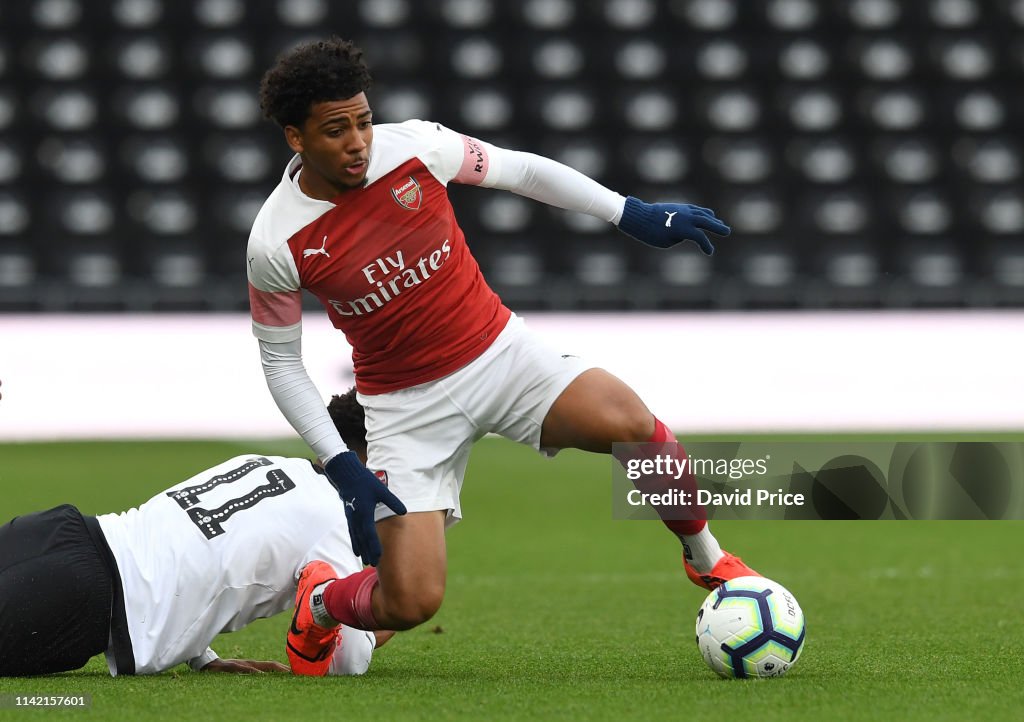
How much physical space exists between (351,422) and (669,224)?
1.09 m

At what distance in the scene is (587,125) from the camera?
13555 millimetres

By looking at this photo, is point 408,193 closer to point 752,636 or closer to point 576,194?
point 576,194

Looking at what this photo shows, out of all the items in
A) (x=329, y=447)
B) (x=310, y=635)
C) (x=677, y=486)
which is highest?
(x=329, y=447)

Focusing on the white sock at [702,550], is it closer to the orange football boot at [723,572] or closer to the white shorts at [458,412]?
the orange football boot at [723,572]

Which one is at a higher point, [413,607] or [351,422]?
[351,422]

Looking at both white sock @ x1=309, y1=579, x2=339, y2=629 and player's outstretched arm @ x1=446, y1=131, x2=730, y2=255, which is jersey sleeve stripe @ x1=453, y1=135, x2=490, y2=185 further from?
white sock @ x1=309, y1=579, x2=339, y2=629

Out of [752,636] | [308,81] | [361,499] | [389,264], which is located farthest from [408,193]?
[752,636]

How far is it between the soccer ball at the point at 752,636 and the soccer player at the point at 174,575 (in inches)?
37.0

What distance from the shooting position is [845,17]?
14.1 m

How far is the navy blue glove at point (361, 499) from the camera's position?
3539 mm

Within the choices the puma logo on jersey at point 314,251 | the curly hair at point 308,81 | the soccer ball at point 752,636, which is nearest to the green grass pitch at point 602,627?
the soccer ball at point 752,636

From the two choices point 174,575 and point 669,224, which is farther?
point 669,224

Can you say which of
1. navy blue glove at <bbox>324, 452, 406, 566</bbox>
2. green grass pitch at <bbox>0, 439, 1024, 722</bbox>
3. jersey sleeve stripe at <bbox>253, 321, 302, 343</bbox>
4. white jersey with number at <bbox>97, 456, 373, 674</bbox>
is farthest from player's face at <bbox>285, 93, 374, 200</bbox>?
green grass pitch at <bbox>0, 439, 1024, 722</bbox>

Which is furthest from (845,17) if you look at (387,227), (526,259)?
(387,227)
